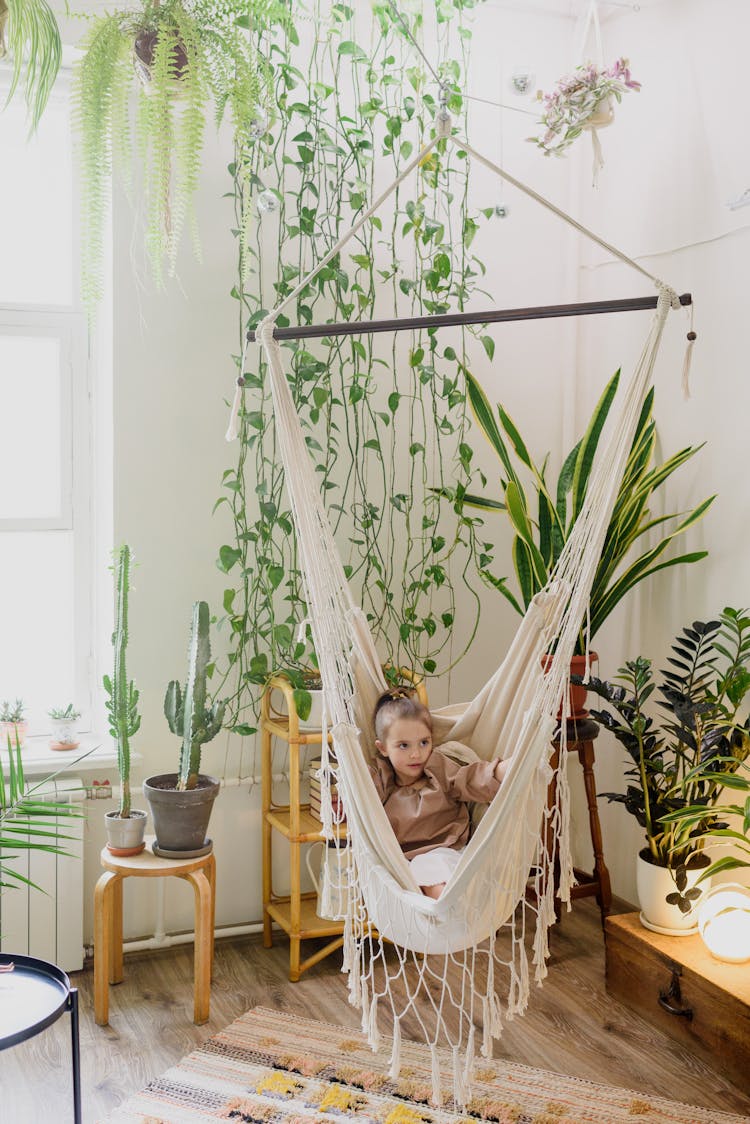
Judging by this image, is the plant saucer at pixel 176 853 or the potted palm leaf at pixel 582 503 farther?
the potted palm leaf at pixel 582 503

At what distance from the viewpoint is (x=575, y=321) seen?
3.20 m

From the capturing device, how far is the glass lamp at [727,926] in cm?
223

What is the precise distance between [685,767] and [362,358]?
4.52ft

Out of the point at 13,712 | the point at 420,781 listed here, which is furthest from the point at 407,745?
the point at 13,712

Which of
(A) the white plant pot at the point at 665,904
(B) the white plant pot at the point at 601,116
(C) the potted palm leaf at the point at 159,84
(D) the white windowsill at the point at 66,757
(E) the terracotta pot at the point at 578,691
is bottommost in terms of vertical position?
(A) the white plant pot at the point at 665,904

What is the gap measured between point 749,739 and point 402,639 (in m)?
0.96

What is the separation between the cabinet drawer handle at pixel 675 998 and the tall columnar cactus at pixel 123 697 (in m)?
1.30

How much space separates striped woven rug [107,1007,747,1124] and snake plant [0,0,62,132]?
199 centimetres

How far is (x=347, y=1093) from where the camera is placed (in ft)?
6.81

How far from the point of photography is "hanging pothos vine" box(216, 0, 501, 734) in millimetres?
2686

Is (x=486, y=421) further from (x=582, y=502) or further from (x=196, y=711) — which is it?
(x=196, y=711)

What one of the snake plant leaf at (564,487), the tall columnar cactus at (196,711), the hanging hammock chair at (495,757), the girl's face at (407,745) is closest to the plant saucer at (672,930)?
the hanging hammock chair at (495,757)

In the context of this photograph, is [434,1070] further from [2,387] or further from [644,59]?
[644,59]

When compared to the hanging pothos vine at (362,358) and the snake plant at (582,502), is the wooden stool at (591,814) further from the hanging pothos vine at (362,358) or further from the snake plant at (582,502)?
the hanging pothos vine at (362,358)
